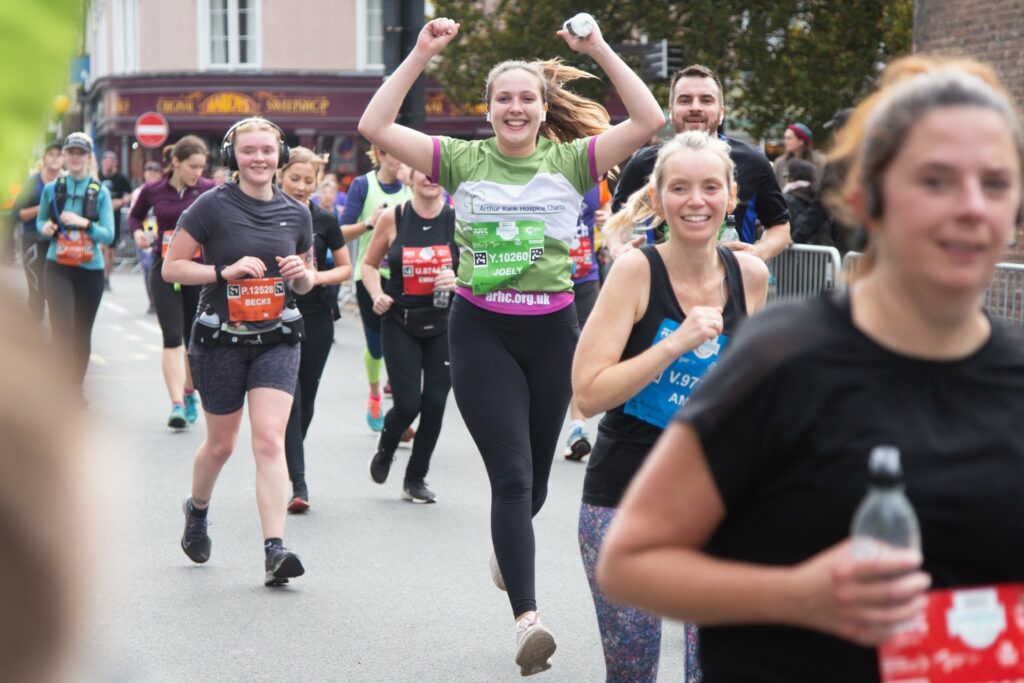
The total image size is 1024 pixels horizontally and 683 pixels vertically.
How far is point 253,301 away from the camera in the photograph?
7098 mm

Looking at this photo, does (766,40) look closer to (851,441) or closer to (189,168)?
(189,168)

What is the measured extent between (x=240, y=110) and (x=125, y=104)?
3759 mm

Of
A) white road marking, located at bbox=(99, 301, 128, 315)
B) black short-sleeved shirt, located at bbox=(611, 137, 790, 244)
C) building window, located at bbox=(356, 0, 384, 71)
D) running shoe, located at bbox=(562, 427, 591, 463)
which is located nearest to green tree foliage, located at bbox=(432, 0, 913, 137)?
white road marking, located at bbox=(99, 301, 128, 315)

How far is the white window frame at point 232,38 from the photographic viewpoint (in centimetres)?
4406

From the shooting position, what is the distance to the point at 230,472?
10.3 meters

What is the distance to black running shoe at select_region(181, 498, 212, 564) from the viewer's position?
24.3ft

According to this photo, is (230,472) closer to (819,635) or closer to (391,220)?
(391,220)

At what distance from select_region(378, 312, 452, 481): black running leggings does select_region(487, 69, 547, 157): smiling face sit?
3.33 m

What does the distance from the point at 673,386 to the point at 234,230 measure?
138 inches

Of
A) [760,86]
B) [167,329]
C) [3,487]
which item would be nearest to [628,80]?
[3,487]

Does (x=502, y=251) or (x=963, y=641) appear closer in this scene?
(x=963, y=641)

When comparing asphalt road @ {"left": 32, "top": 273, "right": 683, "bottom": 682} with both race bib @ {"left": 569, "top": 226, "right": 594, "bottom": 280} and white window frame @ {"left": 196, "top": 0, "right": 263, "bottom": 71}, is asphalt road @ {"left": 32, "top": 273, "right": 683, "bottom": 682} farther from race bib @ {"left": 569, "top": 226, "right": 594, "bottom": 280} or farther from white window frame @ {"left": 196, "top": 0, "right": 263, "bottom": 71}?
white window frame @ {"left": 196, "top": 0, "right": 263, "bottom": 71}

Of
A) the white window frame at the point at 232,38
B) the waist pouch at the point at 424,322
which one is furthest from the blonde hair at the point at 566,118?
the white window frame at the point at 232,38

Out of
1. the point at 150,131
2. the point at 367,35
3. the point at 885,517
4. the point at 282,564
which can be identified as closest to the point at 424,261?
the point at 282,564
